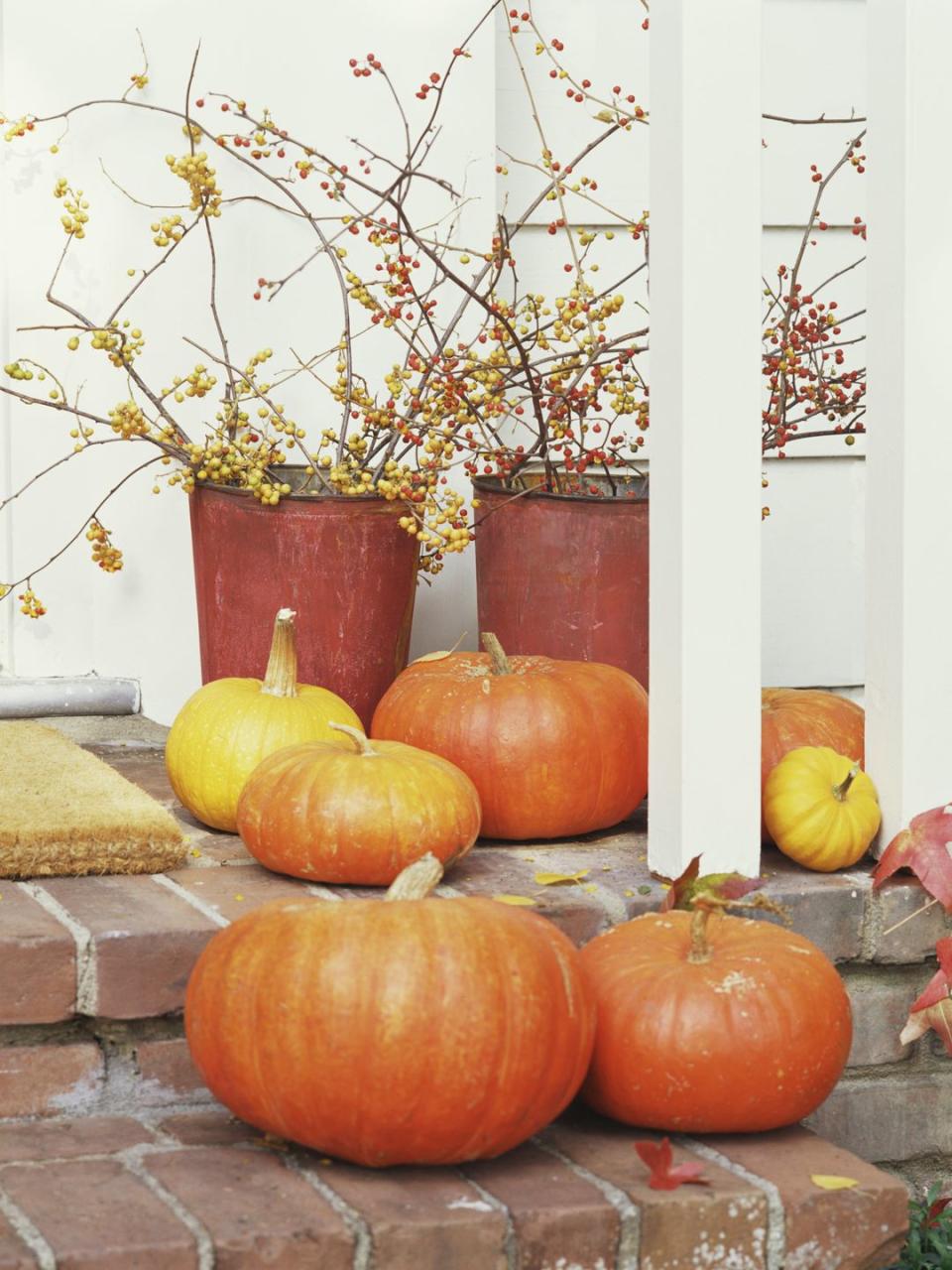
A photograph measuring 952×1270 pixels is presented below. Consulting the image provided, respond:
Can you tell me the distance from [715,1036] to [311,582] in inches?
44.1

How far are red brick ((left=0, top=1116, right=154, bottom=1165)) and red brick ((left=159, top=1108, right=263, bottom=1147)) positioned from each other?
0.03 metres

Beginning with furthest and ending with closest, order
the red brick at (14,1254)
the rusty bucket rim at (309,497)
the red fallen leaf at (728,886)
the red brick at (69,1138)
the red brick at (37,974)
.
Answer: the rusty bucket rim at (309,497), the red fallen leaf at (728,886), the red brick at (37,974), the red brick at (69,1138), the red brick at (14,1254)

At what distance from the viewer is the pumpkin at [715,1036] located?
5.46ft

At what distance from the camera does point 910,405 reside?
2057 millimetres

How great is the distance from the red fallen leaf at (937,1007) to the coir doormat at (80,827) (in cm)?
90

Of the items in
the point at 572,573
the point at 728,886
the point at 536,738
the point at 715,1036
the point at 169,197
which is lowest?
the point at 715,1036

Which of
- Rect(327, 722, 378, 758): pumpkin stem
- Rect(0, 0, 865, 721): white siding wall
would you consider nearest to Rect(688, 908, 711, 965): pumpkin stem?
Rect(327, 722, 378, 758): pumpkin stem

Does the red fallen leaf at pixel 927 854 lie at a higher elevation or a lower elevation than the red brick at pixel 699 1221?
higher

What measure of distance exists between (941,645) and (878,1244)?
0.78 metres

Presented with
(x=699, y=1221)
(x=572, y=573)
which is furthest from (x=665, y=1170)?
(x=572, y=573)

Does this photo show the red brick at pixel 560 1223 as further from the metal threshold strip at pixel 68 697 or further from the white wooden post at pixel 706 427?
the metal threshold strip at pixel 68 697

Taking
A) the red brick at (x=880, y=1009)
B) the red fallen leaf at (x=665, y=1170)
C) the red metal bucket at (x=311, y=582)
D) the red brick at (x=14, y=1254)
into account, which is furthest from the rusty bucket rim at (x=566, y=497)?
the red brick at (x=14, y=1254)

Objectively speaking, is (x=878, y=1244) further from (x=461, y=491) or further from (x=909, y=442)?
(x=461, y=491)

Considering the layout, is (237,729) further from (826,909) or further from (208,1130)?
(826,909)
